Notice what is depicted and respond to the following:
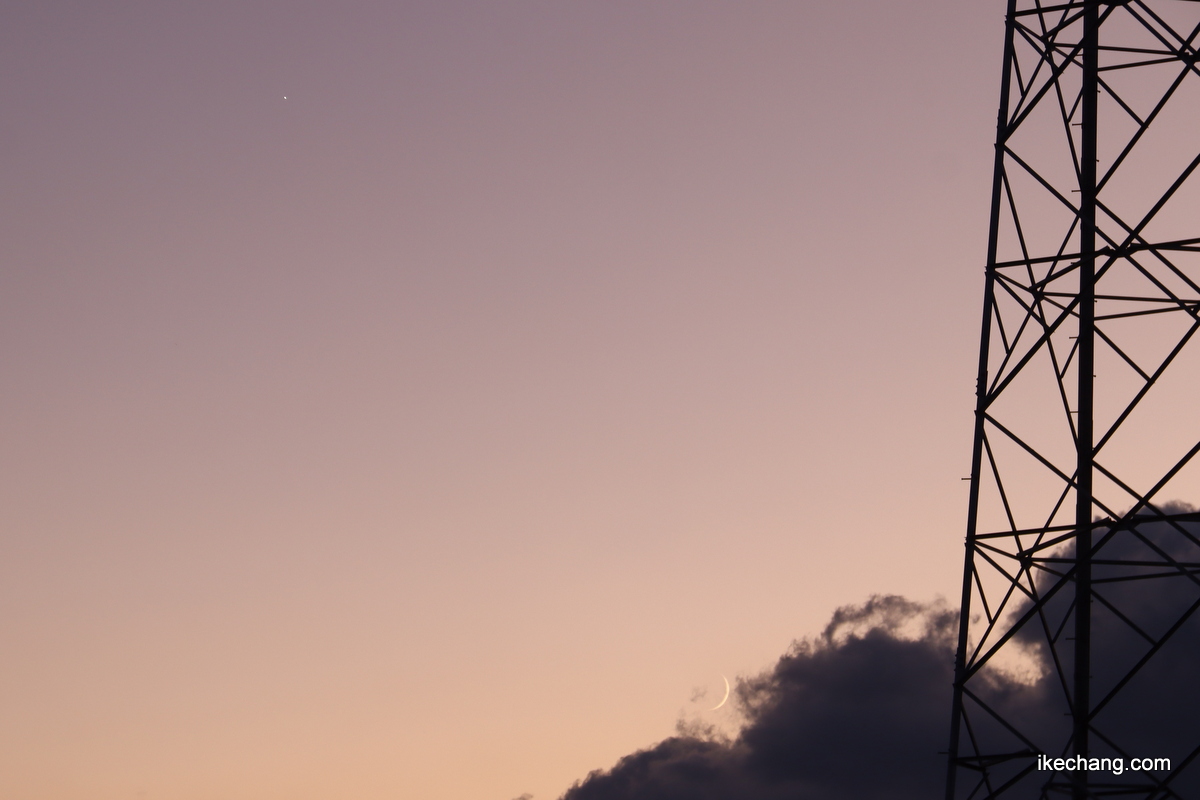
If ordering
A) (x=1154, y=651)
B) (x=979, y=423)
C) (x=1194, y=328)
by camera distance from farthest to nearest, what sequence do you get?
(x=979, y=423) → (x=1194, y=328) → (x=1154, y=651)

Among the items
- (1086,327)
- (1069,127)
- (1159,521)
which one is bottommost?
(1159,521)

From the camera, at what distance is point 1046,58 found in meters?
32.2

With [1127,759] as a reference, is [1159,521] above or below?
above

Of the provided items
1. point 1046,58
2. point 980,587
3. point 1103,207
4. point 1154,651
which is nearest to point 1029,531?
point 980,587

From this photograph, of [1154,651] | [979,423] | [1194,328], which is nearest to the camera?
[1154,651]

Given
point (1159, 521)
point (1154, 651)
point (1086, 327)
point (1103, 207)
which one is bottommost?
point (1154, 651)

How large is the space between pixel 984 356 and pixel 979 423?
1.37 meters

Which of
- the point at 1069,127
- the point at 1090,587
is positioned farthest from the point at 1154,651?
the point at 1069,127

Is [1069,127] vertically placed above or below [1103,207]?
above

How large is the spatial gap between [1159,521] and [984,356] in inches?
197

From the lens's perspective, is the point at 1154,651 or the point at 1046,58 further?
the point at 1046,58

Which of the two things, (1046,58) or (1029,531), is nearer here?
(1029,531)

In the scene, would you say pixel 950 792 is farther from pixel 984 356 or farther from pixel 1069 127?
pixel 1069 127

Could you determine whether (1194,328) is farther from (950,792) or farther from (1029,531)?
(950,792)
